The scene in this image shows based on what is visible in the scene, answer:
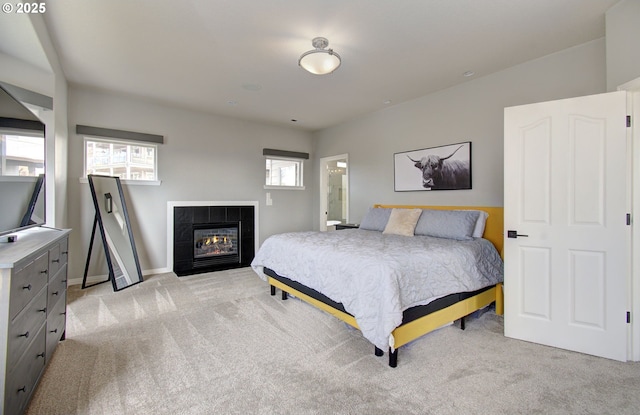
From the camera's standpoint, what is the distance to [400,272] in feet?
6.75

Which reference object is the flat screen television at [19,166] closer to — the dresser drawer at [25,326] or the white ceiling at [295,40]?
the dresser drawer at [25,326]

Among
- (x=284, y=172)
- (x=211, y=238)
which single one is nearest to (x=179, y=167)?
(x=211, y=238)

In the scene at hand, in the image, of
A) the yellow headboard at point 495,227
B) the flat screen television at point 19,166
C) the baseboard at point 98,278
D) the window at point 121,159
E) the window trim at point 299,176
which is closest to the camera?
the flat screen television at point 19,166

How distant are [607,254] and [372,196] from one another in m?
3.20

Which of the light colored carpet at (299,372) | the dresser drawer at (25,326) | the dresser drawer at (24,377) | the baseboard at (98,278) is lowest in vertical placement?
the light colored carpet at (299,372)

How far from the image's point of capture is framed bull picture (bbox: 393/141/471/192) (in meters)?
3.77

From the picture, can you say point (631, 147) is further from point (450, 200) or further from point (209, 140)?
point (209, 140)

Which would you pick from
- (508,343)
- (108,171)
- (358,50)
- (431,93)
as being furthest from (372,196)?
(108,171)

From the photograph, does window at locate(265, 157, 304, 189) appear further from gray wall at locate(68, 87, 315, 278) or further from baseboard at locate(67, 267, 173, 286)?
baseboard at locate(67, 267, 173, 286)

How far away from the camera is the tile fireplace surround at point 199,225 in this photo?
4664 mm

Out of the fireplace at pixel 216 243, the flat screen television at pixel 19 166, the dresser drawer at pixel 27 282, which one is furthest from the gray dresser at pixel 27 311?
the fireplace at pixel 216 243

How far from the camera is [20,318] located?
1.43m

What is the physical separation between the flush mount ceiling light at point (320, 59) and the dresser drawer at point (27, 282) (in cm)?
247

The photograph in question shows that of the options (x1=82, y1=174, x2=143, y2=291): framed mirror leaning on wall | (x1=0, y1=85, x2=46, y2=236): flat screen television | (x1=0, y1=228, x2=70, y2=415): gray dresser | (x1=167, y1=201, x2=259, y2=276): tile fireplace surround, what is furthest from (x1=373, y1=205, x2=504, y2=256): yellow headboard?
(x1=82, y1=174, x2=143, y2=291): framed mirror leaning on wall
